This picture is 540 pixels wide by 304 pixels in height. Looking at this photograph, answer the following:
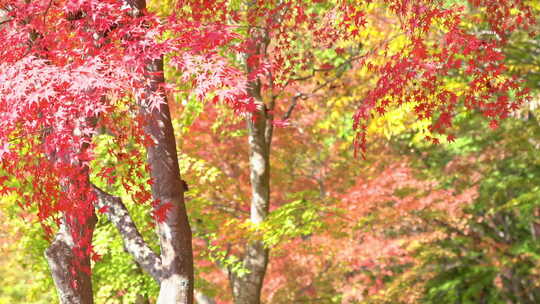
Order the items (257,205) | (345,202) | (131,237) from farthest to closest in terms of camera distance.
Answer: (345,202), (257,205), (131,237)

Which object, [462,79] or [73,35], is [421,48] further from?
[462,79]

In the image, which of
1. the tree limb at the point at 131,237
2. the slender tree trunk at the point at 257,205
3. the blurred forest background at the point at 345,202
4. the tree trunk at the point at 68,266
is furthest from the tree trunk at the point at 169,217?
the slender tree trunk at the point at 257,205

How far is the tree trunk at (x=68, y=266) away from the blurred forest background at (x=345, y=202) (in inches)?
153

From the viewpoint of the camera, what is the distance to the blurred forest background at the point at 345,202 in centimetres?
1169

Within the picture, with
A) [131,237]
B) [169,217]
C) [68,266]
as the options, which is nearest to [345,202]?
[131,237]

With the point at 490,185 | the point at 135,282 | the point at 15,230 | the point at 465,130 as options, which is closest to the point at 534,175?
the point at 490,185

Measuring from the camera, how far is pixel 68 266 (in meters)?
6.52

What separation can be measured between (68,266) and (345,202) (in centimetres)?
708

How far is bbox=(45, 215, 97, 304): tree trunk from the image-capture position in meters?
6.50

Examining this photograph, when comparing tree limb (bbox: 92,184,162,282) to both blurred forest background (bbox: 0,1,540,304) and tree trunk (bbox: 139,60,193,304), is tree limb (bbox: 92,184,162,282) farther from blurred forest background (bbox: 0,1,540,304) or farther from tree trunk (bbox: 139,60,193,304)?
blurred forest background (bbox: 0,1,540,304)

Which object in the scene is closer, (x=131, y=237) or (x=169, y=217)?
(x=169, y=217)

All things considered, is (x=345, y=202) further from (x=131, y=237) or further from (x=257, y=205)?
(x=131, y=237)

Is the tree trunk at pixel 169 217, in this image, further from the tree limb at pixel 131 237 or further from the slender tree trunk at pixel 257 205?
the slender tree trunk at pixel 257 205

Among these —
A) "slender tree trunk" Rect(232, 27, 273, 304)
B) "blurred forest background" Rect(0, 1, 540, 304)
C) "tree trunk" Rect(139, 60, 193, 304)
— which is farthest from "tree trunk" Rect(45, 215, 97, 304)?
"slender tree trunk" Rect(232, 27, 273, 304)
